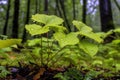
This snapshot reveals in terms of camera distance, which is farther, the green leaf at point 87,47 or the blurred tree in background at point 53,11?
the blurred tree in background at point 53,11

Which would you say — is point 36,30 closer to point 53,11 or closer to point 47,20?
point 47,20

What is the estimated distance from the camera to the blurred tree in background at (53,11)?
605cm

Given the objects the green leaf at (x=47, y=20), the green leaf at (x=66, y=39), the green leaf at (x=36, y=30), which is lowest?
the green leaf at (x=66, y=39)

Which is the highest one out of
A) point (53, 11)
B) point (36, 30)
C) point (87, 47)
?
point (53, 11)

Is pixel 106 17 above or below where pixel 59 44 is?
above

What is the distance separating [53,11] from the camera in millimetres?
15539

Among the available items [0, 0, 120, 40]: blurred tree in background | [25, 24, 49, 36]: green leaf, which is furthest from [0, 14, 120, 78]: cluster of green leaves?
[0, 0, 120, 40]: blurred tree in background

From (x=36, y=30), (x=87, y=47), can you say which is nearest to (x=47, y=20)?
(x=36, y=30)

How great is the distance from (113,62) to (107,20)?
9.61 ft

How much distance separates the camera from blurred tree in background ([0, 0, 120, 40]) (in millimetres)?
6055

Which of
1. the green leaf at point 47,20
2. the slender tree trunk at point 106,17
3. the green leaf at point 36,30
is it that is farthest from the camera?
the slender tree trunk at point 106,17

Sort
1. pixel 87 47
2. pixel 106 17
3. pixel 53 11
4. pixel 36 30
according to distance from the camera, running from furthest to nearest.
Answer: pixel 53 11
pixel 106 17
pixel 87 47
pixel 36 30

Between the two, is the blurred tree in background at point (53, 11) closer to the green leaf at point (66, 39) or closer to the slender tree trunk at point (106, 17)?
the slender tree trunk at point (106, 17)

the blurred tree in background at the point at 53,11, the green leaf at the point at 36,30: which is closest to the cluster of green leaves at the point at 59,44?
the green leaf at the point at 36,30
